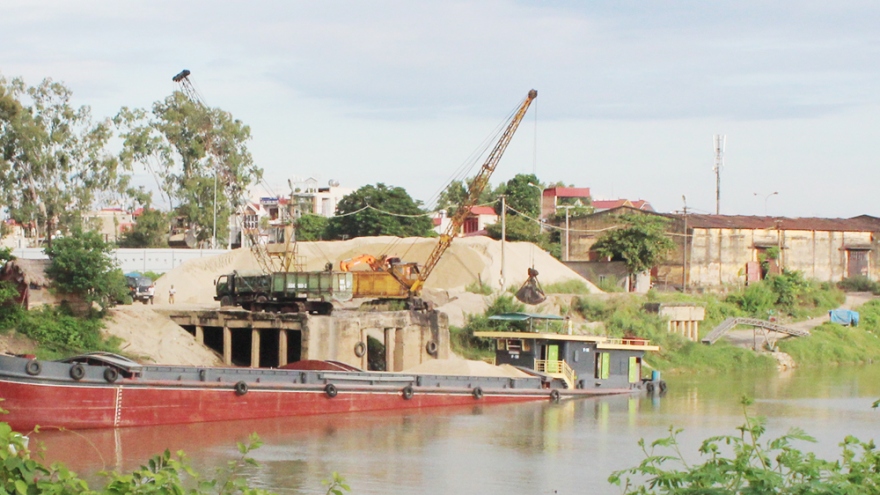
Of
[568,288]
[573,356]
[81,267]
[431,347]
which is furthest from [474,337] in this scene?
[81,267]

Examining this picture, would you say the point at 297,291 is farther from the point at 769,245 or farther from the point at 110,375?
the point at 769,245

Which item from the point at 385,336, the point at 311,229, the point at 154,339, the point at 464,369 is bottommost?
the point at 464,369

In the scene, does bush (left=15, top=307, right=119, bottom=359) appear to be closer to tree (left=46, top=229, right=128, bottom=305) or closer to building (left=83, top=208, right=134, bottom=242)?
tree (left=46, top=229, right=128, bottom=305)

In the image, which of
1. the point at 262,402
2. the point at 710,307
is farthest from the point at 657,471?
the point at 710,307

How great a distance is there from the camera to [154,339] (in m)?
40.0

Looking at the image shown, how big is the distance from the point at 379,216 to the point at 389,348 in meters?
36.8

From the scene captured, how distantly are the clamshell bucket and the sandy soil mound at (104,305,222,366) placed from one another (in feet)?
53.2

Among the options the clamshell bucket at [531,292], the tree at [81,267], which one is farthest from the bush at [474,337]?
the tree at [81,267]

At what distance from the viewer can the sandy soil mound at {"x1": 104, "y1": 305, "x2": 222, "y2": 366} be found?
128ft

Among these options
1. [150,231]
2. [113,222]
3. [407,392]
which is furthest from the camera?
[113,222]

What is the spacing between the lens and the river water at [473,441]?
78.7ft

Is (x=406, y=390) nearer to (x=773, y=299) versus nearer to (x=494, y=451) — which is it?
(x=494, y=451)

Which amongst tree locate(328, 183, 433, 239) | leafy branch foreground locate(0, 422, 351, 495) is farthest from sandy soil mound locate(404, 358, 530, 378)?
tree locate(328, 183, 433, 239)

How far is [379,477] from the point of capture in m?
24.0
